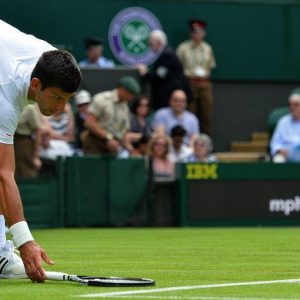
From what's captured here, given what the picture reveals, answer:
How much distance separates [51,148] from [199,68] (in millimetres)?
4388

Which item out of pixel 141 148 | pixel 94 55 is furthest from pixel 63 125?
pixel 94 55

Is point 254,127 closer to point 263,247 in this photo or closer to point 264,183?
point 264,183

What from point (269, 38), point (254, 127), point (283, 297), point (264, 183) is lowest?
point (283, 297)

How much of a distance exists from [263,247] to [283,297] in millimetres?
5317

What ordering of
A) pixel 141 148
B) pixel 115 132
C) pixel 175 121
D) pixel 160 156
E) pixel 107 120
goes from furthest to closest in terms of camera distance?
pixel 175 121 → pixel 141 148 → pixel 160 156 → pixel 115 132 → pixel 107 120

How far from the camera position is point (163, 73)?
19.7 metres

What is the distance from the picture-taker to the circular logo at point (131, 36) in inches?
844

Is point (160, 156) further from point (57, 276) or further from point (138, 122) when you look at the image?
point (57, 276)

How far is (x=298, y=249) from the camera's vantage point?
35.9 feet

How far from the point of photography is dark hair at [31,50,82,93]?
664 centimetres

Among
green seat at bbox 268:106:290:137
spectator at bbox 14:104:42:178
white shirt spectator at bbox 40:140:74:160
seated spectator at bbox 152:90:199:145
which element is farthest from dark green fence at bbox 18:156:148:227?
green seat at bbox 268:106:290:137

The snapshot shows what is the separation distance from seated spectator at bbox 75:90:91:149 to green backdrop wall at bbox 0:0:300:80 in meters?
2.68

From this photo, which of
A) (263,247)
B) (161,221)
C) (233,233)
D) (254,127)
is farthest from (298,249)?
(254,127)

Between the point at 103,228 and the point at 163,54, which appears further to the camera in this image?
the point at 163,54
